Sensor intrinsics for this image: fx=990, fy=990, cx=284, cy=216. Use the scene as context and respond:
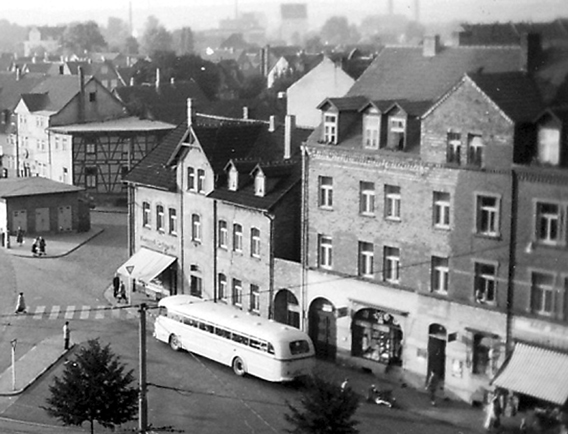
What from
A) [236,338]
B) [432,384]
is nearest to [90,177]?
[236,338]

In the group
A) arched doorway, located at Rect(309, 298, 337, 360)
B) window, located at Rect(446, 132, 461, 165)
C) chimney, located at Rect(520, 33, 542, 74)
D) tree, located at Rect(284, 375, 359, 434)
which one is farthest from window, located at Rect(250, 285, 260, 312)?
chimney, located at Rect(520, 33, 542, 74)

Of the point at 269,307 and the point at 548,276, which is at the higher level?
the point at 548,276

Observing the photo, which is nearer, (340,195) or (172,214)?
(340,195)

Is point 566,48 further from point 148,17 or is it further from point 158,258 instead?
point 158,258

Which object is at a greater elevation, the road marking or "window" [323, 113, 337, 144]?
"window" [323, 113, 337, 144]

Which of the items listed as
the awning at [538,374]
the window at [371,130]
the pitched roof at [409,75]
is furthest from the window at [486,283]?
the window at [371,130]

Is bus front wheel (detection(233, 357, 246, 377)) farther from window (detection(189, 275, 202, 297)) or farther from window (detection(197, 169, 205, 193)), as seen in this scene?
window (detection(197, 169, 205, 193))

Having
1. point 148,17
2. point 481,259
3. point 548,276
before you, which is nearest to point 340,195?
point 148,17

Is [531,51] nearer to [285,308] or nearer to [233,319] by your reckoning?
[233,319]
